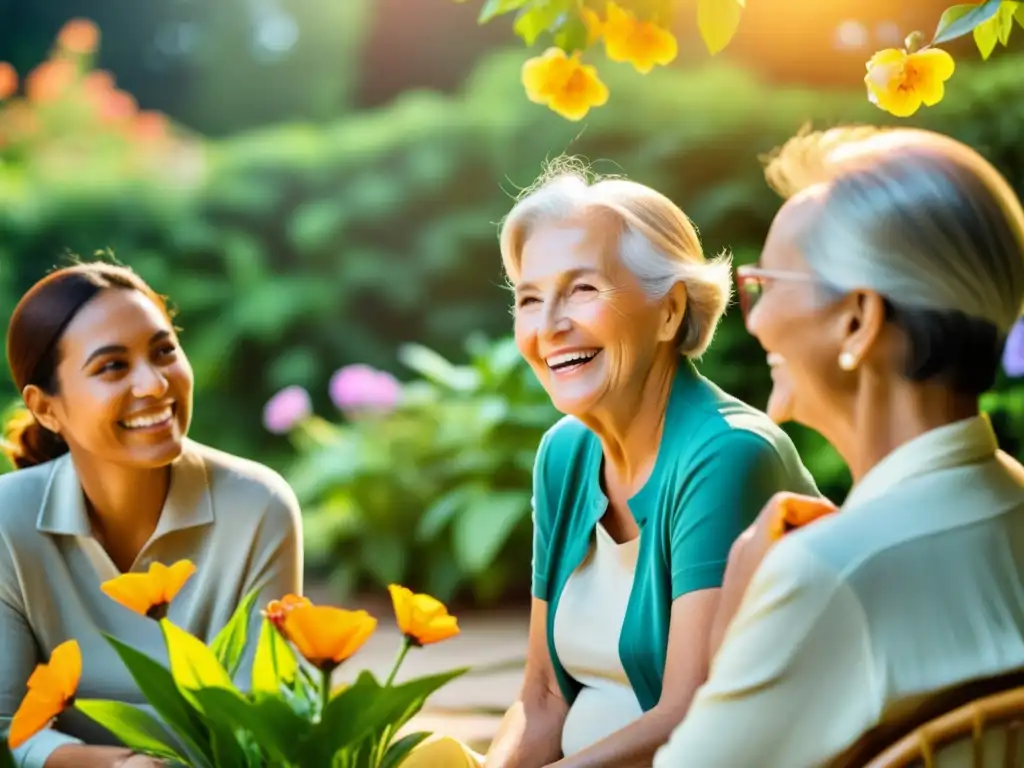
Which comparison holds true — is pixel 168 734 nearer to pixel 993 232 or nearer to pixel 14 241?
pixel 993 232

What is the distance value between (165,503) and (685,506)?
3.03 ft

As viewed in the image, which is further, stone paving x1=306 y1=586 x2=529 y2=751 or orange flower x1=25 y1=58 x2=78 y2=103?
orange flower x1=25 y1=58 x2=78 y2=103

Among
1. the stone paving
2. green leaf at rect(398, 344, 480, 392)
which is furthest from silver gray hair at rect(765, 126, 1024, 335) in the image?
green leaf at rect(398, 344, 480, 392)

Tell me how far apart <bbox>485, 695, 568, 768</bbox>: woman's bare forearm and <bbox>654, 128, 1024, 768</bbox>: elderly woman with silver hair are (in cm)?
80

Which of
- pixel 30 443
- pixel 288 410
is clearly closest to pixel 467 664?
pixel 30 443

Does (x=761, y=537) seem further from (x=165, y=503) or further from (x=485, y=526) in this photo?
(x=485, y=526)

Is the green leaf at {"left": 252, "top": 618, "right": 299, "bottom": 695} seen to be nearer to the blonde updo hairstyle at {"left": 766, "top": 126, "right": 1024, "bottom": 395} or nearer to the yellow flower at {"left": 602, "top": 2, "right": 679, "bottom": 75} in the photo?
the blonde updo hairstyle at {"left": 766, "top": 126, "right": 1024, "bottom": 395}

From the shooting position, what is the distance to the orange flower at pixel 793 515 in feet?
5.75

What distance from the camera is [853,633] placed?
156cm

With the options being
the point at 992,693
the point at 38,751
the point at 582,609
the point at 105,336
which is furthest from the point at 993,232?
the point at 38,751

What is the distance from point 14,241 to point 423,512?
2845mm

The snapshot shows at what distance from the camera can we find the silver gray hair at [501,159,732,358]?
7.48 ft

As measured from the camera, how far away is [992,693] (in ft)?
5.23

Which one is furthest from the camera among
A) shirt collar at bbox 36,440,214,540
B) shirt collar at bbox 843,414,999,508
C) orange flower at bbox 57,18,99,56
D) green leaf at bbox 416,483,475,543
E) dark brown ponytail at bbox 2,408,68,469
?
orange flower at bbox 57,18,99,56
